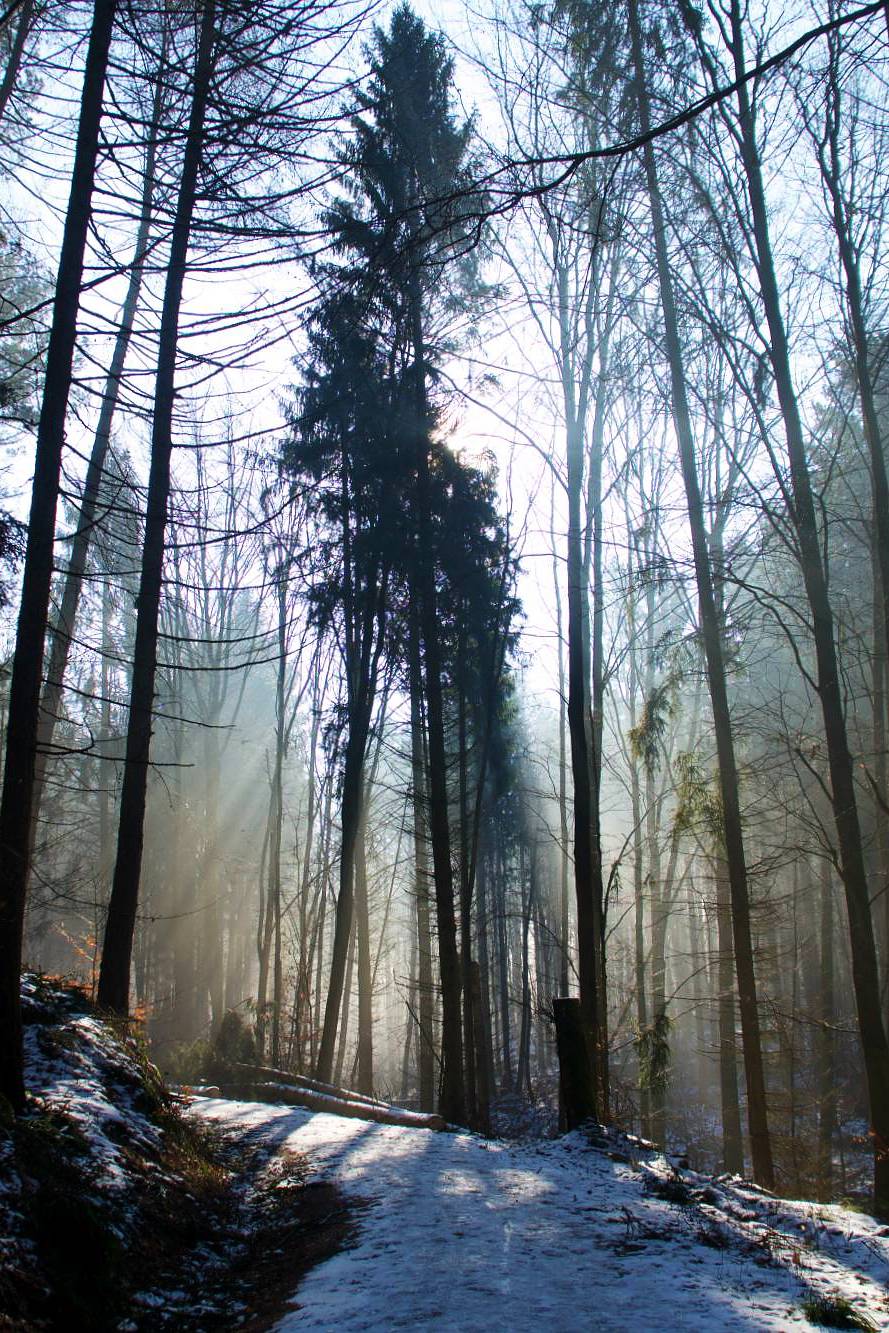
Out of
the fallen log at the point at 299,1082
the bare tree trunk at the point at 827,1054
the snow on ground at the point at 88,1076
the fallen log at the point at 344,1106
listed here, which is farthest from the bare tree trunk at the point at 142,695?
the bare tree trunk at the point at 827,1054

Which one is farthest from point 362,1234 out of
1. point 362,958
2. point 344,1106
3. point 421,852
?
point 362,958

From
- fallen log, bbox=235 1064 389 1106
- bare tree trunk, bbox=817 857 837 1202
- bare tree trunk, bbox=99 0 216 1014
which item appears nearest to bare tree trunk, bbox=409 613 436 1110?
fallen log, bbox=235 1064 389 1106

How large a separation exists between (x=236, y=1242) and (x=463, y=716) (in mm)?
9500

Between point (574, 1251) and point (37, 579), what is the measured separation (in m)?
4.76

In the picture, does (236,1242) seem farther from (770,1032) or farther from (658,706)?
(658,706)

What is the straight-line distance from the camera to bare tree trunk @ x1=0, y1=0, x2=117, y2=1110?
15.3 ft

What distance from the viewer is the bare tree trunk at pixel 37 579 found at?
15.3 feet

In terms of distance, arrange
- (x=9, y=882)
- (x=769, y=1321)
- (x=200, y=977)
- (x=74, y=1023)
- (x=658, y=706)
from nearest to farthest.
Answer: (x=769, y=1321) → (x=9, y=882) → (x=74, y=1023) → (x=658, y=706) → (x=200, y=977)

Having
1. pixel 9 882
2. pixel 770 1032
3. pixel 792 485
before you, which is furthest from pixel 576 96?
pixel 770 1032

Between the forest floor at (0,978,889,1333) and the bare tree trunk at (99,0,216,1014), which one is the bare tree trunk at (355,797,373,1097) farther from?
the forest floor at (0,978,889,1333)

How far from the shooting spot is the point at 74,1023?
19.7 feet

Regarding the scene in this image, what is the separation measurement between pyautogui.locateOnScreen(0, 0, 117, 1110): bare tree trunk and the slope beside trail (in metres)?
2.27

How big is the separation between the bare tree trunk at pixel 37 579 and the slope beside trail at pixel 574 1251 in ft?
7.46

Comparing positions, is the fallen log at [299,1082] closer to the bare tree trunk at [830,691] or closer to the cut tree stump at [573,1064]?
the cut tree stump at [573,1064]
